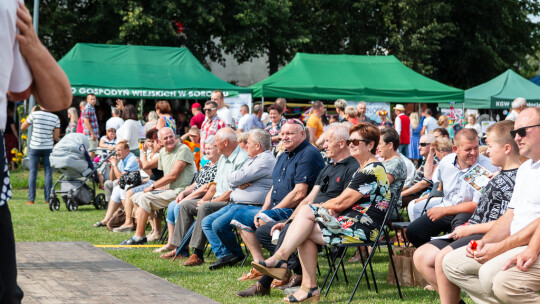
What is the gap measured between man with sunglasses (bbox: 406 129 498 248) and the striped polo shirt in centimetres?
929

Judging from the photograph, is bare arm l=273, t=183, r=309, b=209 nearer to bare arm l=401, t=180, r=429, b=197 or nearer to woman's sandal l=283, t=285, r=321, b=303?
woman's sandal l=283, t=285, r=321, b=303

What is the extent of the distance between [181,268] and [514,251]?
424cm

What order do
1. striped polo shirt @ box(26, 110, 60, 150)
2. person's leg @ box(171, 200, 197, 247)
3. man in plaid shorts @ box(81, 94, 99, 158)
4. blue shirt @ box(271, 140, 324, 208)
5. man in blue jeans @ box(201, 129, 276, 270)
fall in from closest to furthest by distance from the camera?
1. blue shirt @ box(271, 140, 324, 208)
2. man in blue jeans @ box(201, 129, 276, 270)
3. person's leg @ box(171, 200, 197, 247)
4. striped polo shirt @ box(26, 110, 60, 150)
5. man in plaid shorts @ box(81, 94, 99, 158)

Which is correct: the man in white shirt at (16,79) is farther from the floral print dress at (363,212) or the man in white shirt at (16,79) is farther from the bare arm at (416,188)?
the bare arm at (416,188)

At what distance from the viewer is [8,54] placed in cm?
209

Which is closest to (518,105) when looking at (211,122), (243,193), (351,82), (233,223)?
(211,122)

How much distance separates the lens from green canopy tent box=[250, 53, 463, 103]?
1883 cm

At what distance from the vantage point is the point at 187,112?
2564 cm

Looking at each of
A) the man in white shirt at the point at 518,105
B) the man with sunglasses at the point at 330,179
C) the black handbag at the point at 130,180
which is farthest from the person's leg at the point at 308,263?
the man in white shirt at the point at 518,105

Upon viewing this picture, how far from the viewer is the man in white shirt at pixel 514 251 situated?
4105 millimetres

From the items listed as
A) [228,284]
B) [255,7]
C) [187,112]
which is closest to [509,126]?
[228,284]

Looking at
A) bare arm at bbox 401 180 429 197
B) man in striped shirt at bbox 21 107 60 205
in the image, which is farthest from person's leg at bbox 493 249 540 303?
man in striped shirt at bbox 21 107 60 205

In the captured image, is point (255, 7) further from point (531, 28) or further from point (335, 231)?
point (335, 231)

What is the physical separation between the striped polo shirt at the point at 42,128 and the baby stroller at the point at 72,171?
0.54 m
